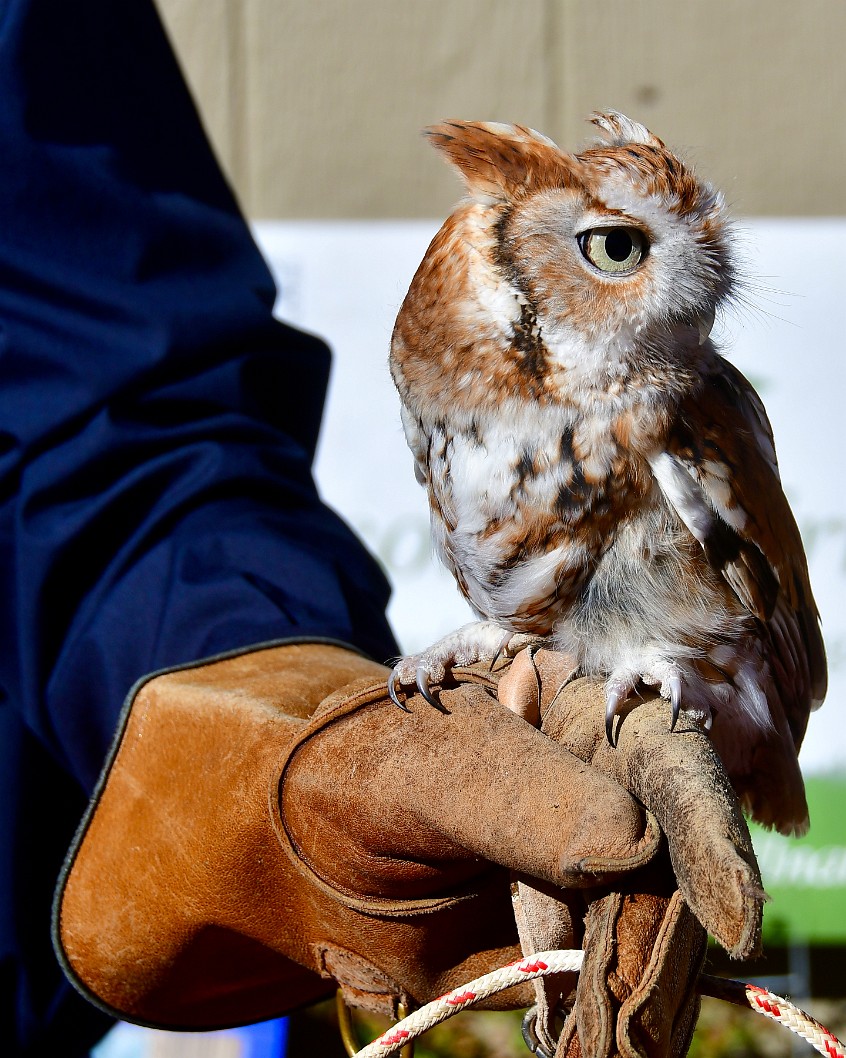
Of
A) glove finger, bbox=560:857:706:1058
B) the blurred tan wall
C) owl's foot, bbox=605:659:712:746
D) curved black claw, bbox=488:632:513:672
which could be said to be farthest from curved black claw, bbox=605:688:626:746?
the blurred tan wall

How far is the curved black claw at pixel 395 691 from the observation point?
86 centimetres

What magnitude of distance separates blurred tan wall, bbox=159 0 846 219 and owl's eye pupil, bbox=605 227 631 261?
4.47 feet

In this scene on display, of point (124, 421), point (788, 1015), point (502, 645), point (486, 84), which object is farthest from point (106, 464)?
point (486, 84)

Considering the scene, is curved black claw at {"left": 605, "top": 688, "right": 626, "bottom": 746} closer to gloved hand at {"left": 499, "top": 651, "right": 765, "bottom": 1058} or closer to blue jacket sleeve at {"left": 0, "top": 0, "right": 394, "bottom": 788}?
gloved hand at {"left": 499, "top": 651, "right": 765, "bottom": 1058}

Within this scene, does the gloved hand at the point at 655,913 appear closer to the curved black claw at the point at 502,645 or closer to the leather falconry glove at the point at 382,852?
the leather falconry glove at the point at 382,852

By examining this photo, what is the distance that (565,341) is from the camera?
0.91 metres

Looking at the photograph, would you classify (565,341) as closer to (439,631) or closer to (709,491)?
(709,491)

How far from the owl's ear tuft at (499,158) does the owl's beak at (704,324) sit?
173mm

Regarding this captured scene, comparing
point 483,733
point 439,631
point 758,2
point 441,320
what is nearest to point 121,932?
point 483,733

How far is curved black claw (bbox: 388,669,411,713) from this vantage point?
2.84 ft

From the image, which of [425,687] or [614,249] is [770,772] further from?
[614,249]

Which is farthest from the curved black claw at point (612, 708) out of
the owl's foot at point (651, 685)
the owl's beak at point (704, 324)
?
the owl's beak at point (704, 324)

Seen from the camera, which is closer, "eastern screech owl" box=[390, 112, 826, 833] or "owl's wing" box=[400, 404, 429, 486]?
"eastern screech owl" box=[390, 112, 826, 833]

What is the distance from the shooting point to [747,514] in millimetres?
1014
